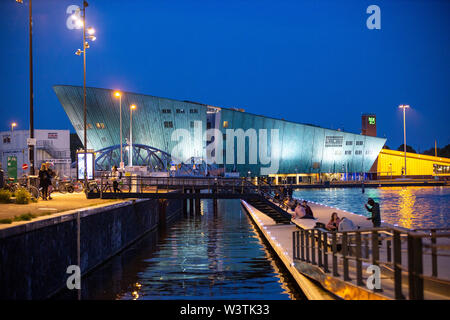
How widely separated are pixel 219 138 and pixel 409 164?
154ft

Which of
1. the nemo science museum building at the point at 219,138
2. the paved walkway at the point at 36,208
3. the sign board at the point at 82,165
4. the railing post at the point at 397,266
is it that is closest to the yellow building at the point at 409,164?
the nemo science museum building at the point at 219,138

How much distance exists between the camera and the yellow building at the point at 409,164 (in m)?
119

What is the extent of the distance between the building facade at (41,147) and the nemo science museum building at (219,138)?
23777 mm

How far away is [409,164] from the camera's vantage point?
120m

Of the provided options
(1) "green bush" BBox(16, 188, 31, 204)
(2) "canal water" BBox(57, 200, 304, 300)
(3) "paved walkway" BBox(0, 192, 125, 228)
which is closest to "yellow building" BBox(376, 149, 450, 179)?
(2) "canal water" BBox(57, 200, 304, 300)

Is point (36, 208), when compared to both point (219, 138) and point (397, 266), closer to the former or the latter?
point (397, 266)

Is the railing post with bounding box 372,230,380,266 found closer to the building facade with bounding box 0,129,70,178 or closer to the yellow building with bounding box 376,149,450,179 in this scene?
the building facade with bounding box 0,129,70,178

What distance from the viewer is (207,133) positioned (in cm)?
9912

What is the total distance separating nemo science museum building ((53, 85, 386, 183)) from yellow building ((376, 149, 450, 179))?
8699mm

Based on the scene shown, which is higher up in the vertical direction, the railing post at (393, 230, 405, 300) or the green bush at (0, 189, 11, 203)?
the green bush at (0, 189, 11, 203)

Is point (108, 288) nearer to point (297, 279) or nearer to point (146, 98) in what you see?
point (297, 279)

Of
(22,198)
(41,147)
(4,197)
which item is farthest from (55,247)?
(41,147)

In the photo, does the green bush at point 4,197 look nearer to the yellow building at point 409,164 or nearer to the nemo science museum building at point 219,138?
the nemo science museum building at point 219,138

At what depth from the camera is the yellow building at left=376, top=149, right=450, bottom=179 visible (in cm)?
11919
